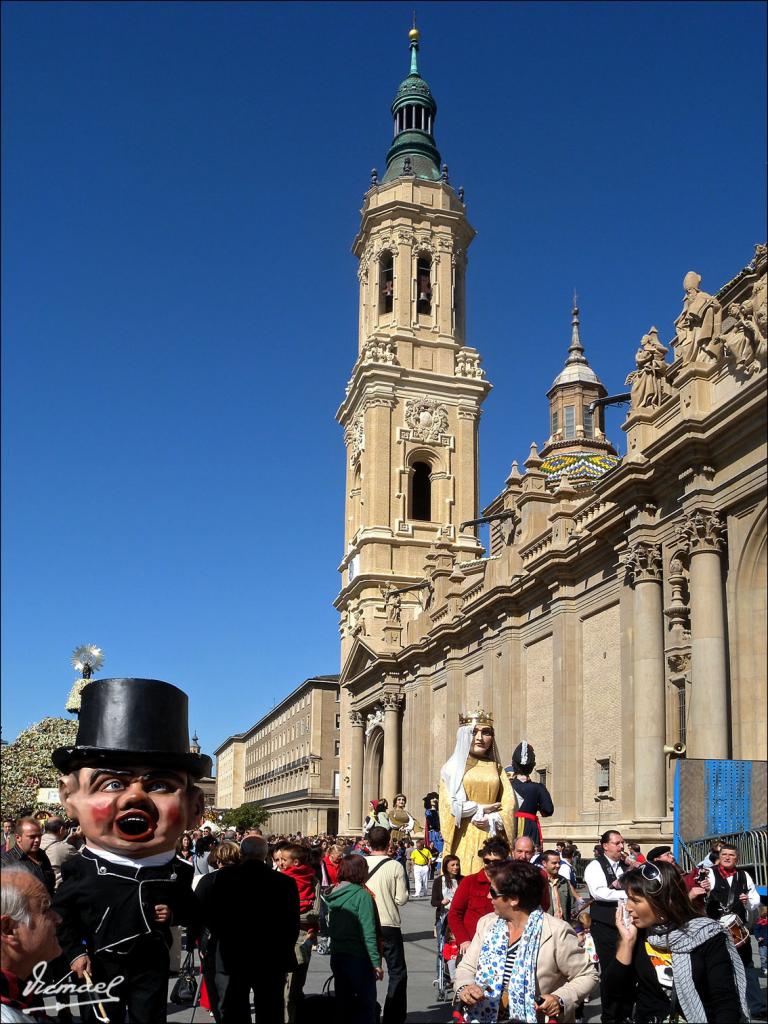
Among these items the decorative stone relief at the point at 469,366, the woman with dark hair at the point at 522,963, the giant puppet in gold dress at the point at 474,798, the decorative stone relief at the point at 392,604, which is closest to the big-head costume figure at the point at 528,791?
the giant puppet in gold dress at the point at 474,798

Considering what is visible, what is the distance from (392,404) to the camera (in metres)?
52.3

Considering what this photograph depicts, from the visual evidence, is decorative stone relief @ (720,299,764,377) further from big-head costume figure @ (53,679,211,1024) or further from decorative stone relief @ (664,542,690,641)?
big-head costume figure @ (53,679,211,1024)

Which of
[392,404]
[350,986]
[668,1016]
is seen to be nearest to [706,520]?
[350,986]

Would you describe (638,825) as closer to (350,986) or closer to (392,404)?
(350,986)

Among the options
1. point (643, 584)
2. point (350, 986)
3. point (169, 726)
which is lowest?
point (350, 986)

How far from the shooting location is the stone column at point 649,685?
2112cm

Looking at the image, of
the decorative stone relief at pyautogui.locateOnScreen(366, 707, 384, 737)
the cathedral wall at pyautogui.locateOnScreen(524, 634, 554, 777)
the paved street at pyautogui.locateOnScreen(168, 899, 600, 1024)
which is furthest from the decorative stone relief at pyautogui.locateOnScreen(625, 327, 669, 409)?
the decorative stone relief at pyautogui.locateOnScreen(366, 707, 384, 737)

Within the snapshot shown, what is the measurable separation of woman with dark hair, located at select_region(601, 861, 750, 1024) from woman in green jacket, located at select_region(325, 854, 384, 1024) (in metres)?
2.87

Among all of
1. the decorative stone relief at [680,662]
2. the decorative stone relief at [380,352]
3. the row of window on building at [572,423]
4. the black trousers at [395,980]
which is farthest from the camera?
the row of window on building at [572,423]

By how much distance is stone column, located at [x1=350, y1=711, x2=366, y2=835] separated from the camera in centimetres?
4978

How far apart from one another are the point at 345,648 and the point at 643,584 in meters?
33.2

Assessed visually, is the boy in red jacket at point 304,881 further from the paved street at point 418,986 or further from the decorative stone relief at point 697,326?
the decorative stone relief at point 697,326

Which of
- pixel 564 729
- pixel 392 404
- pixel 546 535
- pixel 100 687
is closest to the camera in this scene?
pixel 100 687

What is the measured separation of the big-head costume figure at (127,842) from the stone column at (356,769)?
146 feet
